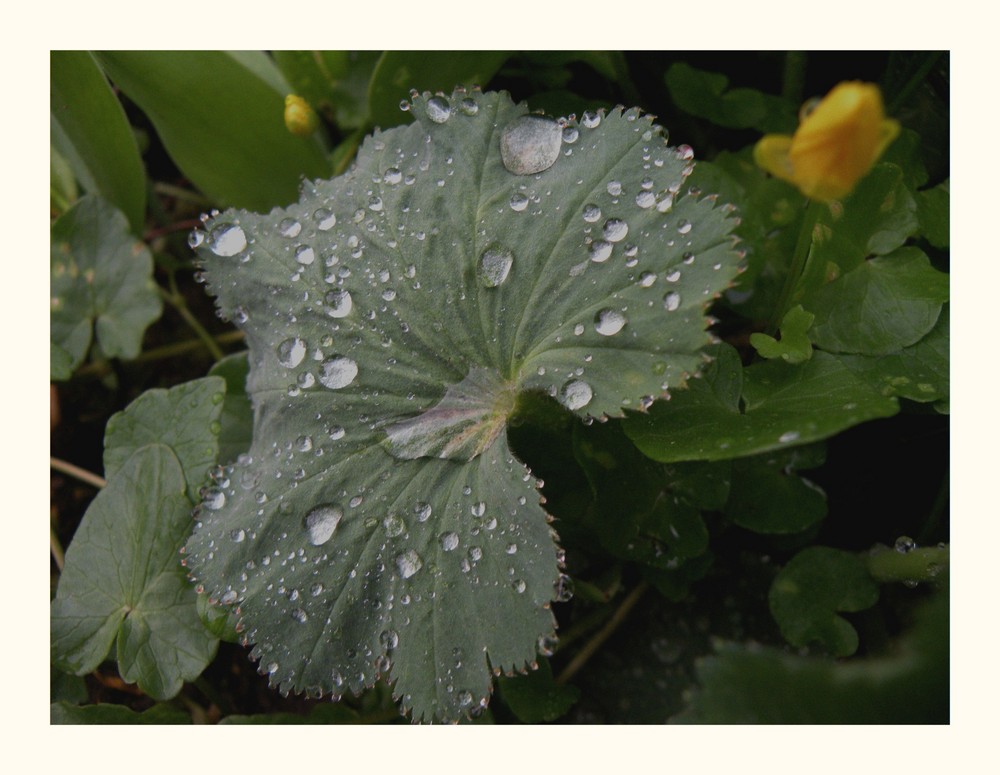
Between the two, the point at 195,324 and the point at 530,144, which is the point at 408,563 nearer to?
the point at 530,144

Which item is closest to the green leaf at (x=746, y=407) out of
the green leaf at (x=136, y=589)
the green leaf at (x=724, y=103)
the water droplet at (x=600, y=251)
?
the water droplet at (x=600, y=251)

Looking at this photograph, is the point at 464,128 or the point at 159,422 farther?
the point at 159,422

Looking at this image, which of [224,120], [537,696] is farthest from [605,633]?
[224,120]

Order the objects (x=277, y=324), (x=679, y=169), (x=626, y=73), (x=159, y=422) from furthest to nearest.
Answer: (x=626, y=73) → (x=159, y=422) → (x=277, y=324) → (x=679, y=169)

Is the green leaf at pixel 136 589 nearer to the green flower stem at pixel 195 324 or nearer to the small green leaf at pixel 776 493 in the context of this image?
the green flower stem at pixel 195 324

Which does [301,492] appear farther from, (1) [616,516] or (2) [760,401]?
(2) [760,401]

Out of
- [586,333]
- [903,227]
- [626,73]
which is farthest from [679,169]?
[626,73]
